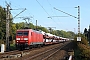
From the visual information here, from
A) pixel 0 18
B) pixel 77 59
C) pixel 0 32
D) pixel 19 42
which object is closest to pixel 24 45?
pixel 19 42

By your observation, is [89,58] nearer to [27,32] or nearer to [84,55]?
[84,55]

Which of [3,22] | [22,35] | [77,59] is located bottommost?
[77,59]

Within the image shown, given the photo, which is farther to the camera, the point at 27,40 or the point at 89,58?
the point at 27,40

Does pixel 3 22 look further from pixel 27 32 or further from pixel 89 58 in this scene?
pixel 89 58

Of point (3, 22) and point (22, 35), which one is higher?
point (3, 22)

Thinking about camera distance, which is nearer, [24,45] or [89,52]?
[89,52]

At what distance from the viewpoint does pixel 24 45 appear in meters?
37.6

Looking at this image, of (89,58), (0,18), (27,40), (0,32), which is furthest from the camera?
(0,18)

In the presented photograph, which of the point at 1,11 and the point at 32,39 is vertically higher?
the point at 1,11

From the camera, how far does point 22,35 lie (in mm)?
37875

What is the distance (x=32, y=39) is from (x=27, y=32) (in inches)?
86.0

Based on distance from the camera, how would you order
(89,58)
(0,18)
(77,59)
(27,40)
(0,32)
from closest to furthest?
(89,58) → (77,59) → (27,40) → (0,32) → (0,18)

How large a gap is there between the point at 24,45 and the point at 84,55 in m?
18.7

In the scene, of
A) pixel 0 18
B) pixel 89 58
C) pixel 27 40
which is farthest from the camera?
pixel 0 18
